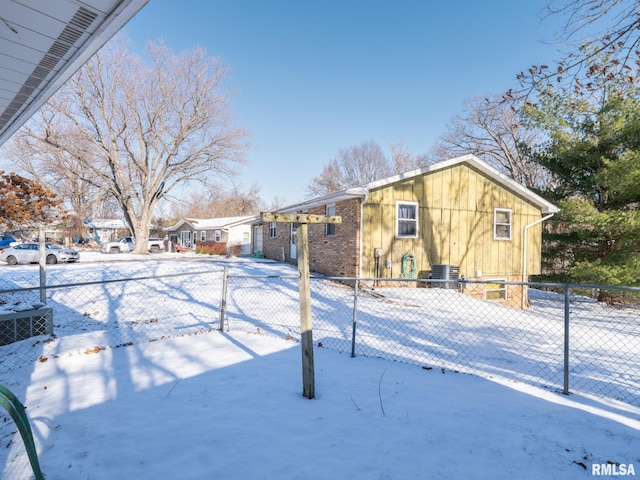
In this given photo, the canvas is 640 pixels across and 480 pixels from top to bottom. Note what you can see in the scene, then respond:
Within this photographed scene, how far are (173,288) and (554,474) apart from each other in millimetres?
10376

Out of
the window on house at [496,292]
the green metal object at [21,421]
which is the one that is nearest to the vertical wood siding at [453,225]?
the window on house at [496,292]

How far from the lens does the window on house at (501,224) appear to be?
1373 centimetres

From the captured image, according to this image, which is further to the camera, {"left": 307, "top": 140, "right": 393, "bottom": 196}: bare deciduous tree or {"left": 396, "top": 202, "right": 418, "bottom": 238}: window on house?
{"left": 307, "top": 140, "right": 393, "bottom": 196}: bare deciduous tree

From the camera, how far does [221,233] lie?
29.5 m

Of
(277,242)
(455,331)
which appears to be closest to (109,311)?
(455,331)

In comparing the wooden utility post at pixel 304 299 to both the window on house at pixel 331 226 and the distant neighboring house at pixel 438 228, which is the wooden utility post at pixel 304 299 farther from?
the window on house at pixel 331 226

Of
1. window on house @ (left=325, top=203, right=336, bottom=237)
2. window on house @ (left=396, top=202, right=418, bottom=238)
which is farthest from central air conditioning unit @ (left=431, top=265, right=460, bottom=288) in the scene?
window on house @ (left=325, top=203, right=336, bottom=237)

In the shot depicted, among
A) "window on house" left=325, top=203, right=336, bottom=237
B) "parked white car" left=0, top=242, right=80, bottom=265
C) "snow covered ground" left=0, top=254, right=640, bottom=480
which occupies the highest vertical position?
"window on house" left=325, top=203, right=336, bottom=237

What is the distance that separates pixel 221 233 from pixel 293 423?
27.9 metres

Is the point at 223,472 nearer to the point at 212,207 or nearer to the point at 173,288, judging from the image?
the point at 173,288

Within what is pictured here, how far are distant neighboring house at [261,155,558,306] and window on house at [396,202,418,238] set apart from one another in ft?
0.12

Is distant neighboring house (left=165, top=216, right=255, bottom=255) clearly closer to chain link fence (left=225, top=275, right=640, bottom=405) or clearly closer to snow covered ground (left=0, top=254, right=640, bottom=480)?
chain link fence (left=225, top=275, right=640, bottom=405)

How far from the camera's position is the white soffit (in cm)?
208

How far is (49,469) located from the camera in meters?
2.32
